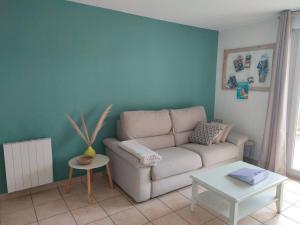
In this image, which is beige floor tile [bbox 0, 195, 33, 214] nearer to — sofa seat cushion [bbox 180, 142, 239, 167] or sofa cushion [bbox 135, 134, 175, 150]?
sofa cushion [bbox 135, 134, 175, 150]

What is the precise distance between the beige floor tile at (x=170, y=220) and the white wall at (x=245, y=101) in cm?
205

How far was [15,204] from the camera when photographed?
243cm

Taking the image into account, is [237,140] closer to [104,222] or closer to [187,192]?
[187,192]

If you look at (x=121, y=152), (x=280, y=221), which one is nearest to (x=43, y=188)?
(x=121, y=152)

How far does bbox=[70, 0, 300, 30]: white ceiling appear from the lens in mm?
2568

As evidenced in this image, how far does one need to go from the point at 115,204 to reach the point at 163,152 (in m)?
0.88

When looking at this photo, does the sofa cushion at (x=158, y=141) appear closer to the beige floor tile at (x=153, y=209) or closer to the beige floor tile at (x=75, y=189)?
the beige floor tile at (x=153, y=209)

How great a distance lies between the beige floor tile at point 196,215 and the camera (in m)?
2.17

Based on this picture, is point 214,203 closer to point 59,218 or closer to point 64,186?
point 59,218

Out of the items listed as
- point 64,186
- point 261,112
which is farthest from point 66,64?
point 261,112

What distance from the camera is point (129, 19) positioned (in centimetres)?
303

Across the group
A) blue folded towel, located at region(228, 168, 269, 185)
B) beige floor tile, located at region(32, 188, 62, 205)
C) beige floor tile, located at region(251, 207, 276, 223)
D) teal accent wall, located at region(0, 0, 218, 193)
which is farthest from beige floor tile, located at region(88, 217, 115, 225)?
beige floor tile, located at region(251, 207, 276, 223)

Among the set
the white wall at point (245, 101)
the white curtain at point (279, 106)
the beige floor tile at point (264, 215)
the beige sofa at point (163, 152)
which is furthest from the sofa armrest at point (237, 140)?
the beige floor tile at point (264, 215)

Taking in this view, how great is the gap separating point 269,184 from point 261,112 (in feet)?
5.38
